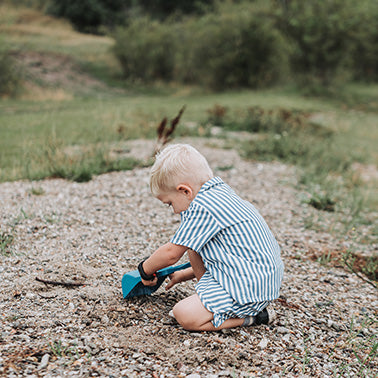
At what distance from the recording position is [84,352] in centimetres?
222

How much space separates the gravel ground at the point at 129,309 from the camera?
2.21 metres

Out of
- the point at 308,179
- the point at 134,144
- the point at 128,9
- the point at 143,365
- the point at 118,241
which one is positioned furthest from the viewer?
the point at 128,9

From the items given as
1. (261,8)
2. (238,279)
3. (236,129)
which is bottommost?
(236,129)

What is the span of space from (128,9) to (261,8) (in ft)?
66.3

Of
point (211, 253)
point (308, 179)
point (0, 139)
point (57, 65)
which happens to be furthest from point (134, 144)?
point (57, 65)

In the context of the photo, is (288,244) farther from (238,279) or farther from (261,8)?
(261,8)

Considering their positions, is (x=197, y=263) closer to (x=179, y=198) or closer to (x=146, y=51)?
(x=179, y=198)

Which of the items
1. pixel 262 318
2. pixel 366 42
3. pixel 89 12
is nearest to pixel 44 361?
pixel 262 318

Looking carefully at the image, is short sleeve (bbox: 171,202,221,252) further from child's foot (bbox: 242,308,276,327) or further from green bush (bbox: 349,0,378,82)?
green bush (bbox: 349,0,378,82)

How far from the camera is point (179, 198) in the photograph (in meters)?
2.57

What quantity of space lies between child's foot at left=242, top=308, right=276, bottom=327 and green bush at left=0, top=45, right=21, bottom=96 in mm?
16318

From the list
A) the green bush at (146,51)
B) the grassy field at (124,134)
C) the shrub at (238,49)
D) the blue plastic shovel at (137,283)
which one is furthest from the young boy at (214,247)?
the green bush at (146,51)

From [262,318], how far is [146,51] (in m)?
23.0

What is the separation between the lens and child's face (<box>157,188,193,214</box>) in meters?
2.55
